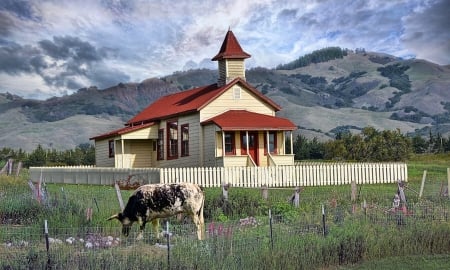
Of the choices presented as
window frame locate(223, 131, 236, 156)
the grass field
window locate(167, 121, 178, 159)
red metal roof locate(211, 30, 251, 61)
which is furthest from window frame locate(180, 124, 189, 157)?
the grass field

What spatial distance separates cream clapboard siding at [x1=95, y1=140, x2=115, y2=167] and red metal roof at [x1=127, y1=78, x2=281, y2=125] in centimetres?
256

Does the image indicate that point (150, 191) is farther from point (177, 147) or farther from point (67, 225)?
point (177, 147)

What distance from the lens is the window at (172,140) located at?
41.2m

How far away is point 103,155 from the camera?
155 ft

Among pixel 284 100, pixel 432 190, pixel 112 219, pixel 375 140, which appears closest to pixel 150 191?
pixel 112 219

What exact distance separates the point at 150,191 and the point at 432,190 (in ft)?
44.2

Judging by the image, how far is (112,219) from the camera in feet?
55.5

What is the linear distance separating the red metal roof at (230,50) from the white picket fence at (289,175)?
997 centimetres

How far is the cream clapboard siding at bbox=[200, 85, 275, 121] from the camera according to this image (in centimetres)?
3847

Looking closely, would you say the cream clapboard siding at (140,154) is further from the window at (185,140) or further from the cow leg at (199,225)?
the cow leg at (199,225)

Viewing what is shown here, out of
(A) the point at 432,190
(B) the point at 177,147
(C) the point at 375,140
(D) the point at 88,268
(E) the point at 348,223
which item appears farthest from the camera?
(C) the point at 375,140

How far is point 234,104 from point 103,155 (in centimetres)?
1274

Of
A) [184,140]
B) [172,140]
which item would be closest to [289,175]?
[184,140]

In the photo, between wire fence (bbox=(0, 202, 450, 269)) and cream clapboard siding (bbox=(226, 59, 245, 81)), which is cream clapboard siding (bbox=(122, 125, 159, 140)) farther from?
wire fence (bbox=(0, 202, 450, 269))
